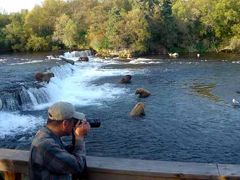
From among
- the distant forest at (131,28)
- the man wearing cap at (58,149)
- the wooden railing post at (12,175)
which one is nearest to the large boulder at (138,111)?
the wooden railing post at (12,175)

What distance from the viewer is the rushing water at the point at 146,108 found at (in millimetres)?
16031

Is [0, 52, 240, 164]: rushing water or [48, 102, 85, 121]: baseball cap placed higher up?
[48, 102, 85, 121]: baseball cap

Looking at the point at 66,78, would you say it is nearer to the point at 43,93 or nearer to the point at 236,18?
the point at 43,93

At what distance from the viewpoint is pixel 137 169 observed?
375 cm

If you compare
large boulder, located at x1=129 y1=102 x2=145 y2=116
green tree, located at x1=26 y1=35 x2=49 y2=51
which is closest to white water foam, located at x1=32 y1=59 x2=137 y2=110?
large boulder, located at x1=129 y1=102 x2=145 y2=116

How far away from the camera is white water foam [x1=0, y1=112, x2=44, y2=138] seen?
18312mm

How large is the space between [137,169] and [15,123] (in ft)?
54.7

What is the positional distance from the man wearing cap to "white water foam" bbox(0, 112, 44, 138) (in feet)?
47.6

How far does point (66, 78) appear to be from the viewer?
33.9m

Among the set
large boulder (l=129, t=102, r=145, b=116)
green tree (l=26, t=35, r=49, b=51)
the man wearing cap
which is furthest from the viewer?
green tree (l=26, t=35, r=49, b=51)

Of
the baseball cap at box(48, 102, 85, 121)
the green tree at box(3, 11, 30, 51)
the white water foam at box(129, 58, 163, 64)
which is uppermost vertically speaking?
the baseball cap at box(48, 102, 85, 121)

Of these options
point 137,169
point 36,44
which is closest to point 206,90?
point 137,169

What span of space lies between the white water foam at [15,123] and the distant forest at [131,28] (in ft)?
100

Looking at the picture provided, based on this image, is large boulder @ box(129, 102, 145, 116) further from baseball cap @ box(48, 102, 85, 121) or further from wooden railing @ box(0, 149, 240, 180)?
baseball cap @ box(48, 102, 85, 121)
